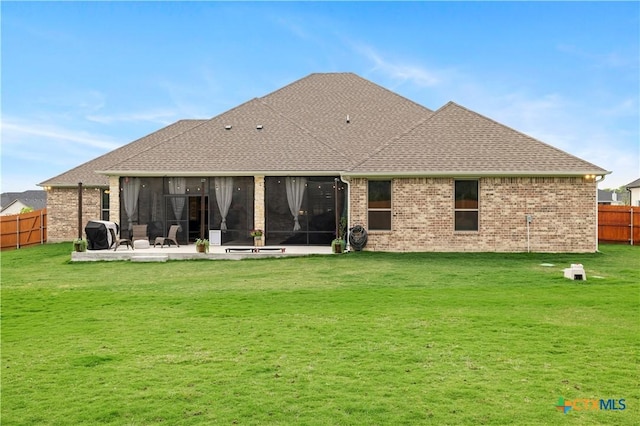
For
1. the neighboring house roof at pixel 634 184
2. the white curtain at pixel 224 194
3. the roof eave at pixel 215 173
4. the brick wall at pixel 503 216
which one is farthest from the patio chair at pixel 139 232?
the neighboring house roof at pixel 634 184

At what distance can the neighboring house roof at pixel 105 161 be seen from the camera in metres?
24.5

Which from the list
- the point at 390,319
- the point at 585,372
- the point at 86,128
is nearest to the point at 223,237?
the point at 86,128

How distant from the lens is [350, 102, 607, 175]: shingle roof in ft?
56.9

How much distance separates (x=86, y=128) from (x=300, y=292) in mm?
19392

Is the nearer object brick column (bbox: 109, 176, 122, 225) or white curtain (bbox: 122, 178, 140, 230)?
brick column (bbox: 109, 176, 122, 225)

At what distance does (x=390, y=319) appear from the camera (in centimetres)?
795

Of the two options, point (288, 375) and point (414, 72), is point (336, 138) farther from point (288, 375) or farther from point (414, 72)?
point (288, 375)

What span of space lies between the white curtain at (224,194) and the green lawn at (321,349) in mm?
8256

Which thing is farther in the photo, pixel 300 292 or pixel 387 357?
pixel 300 292

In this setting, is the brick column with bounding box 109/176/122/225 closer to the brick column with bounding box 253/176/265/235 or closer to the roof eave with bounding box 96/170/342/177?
the roof eave with bounding box 96/170/342/177

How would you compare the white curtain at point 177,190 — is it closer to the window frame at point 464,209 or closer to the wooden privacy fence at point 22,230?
the wooden privacy fence at point 22,230

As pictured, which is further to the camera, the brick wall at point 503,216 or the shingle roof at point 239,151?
the shingle roof at point 239,151

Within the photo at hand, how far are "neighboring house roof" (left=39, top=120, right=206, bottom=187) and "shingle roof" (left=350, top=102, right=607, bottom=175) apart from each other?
12381 mm

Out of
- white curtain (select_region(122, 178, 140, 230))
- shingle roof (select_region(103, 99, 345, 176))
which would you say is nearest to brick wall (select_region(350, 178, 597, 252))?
shingle roof (select_region(103, 99, 345, 176))
